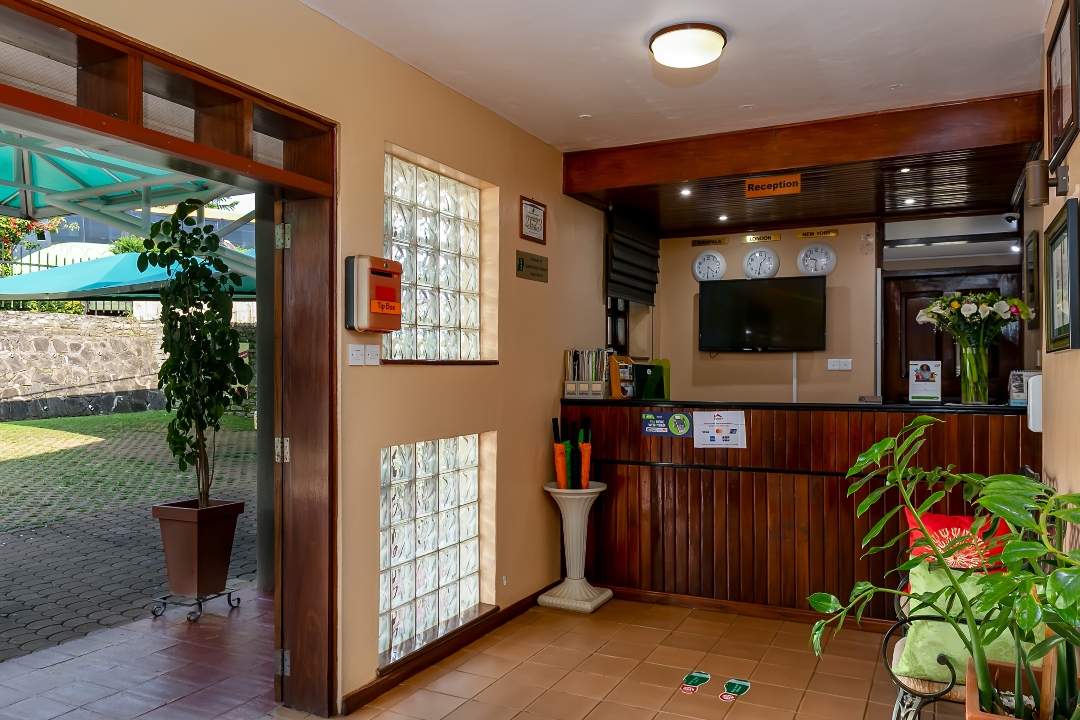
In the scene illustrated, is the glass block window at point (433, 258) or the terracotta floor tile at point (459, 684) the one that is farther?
the glass block window at point (433, 258)

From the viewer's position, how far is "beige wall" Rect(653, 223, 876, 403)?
657cm

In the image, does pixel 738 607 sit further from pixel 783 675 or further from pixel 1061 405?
pixel 1061 405

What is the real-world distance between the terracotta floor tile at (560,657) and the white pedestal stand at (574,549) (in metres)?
0.71

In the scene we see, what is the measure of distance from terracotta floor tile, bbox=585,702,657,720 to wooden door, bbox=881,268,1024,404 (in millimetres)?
4290

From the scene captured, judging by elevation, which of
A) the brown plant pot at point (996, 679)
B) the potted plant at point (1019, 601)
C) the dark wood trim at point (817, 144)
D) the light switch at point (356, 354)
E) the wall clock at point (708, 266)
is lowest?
the brown plant pot at point (996, 679)

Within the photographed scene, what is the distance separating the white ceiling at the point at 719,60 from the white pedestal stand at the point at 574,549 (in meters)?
2.25

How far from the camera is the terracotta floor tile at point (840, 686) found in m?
3.45

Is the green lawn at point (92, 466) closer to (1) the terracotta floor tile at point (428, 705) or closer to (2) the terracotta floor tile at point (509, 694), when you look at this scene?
(1) the terracotta floor tile at point (428, 705)

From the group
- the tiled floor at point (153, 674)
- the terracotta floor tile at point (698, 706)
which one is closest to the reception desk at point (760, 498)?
the terracotta floor tile at point (698, 706)

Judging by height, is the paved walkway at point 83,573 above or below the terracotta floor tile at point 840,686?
above

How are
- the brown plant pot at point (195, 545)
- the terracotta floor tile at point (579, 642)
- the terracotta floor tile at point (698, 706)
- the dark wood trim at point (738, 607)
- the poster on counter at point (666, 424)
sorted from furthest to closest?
1. the poster on counter at point (666, 424)
2. the brown plant pot at point (195, 545)
3. the dark wood trim at point (738, 607)
4. the terracotta floor tile at point (579, 642)
5. the terracotta floor tile at point (698, 706)

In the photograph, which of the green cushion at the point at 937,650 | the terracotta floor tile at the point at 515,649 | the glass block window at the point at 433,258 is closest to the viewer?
the green cushion at the point at 937,650

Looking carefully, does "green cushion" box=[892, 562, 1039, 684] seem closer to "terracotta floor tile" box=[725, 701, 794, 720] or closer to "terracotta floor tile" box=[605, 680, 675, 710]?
"terracotta floor tile" box=[725, 701, 794, 720]

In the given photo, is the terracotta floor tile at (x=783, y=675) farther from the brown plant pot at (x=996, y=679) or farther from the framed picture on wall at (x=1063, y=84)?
the framed picture on wall at (x=1063, y=84)
